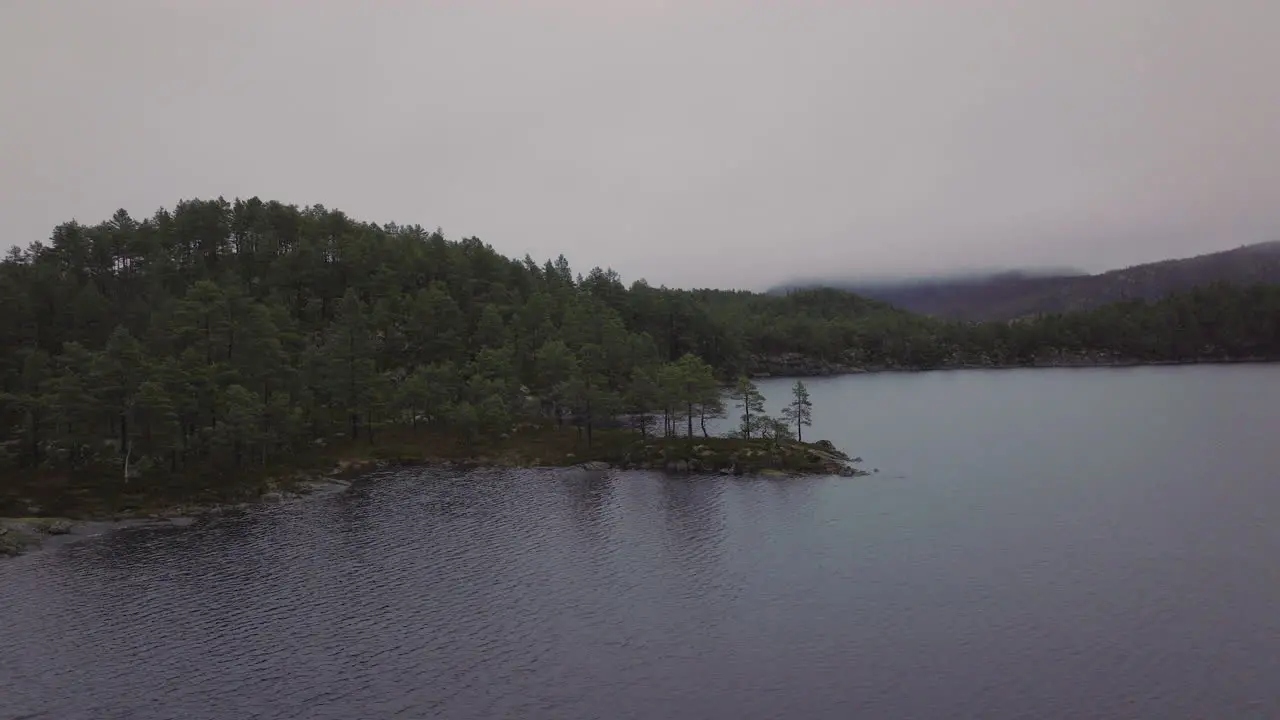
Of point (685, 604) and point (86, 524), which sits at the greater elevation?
point (86, 524)

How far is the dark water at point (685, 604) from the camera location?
41.7m

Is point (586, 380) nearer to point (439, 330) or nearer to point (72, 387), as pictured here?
point (439, 330)

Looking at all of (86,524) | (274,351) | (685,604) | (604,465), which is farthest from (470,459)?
(685,604)

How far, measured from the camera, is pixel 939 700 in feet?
133

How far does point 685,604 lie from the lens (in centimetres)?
5541

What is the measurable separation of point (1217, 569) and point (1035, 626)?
22.0 m

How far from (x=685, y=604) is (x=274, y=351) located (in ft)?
276

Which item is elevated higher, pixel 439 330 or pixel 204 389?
pixel 439 330

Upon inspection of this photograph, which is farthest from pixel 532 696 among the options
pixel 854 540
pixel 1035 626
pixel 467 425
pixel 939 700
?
pixel 467 425

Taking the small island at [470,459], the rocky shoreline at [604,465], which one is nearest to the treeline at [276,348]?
the small island at [470,459]

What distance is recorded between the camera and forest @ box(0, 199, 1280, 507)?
3686 inches

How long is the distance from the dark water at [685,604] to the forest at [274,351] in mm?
23806

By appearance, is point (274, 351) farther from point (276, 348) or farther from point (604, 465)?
point (604, 465)

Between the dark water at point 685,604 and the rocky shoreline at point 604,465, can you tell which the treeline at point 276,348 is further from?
the dark water at point 685,604
